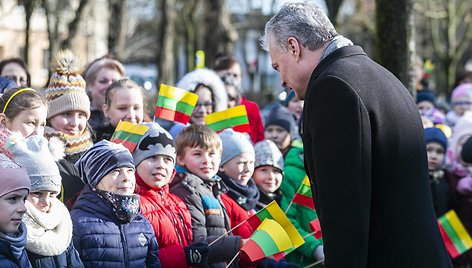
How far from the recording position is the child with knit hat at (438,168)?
8102 millimetres

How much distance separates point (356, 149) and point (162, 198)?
238cm

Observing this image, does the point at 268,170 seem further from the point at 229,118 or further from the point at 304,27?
the point at 304,27

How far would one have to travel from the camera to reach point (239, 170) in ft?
20.6

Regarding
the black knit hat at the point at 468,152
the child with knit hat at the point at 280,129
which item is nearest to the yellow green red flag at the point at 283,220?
the black knit hat at the point at 468,152

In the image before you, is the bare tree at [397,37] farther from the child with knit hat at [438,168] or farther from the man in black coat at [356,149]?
the man in black coat at [356,149]

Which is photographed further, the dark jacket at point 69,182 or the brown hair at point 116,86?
the brown hair at point 116,86

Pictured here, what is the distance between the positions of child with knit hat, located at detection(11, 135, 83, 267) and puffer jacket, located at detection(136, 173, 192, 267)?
0.78 m

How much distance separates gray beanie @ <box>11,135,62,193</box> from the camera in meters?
4.39

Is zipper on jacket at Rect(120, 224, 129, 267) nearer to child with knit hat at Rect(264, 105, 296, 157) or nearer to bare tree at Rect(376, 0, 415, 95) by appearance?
child with knit hat at Rect(264, 105, 296, 157)

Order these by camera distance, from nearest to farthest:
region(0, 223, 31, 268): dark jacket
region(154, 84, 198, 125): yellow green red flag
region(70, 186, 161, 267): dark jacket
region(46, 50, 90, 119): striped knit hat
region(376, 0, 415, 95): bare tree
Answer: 1. region(0, 223, 31, 268): dark jacket
2. region(70, 186, 161, 267): dark jacket
3. region(46, 50, 90, 119): striped knit hat
4. region(154, 84, 198, 125): yellow green red flag
5. region(376, 0, 415, 95): bare tree

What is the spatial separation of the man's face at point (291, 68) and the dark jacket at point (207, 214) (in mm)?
2031

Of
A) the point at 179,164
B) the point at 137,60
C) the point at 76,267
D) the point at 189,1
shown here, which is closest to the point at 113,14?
the point at 189,1

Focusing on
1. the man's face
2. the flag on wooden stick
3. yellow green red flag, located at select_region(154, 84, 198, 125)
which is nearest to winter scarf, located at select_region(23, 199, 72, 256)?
the man's face

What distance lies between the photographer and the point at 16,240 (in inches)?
156
